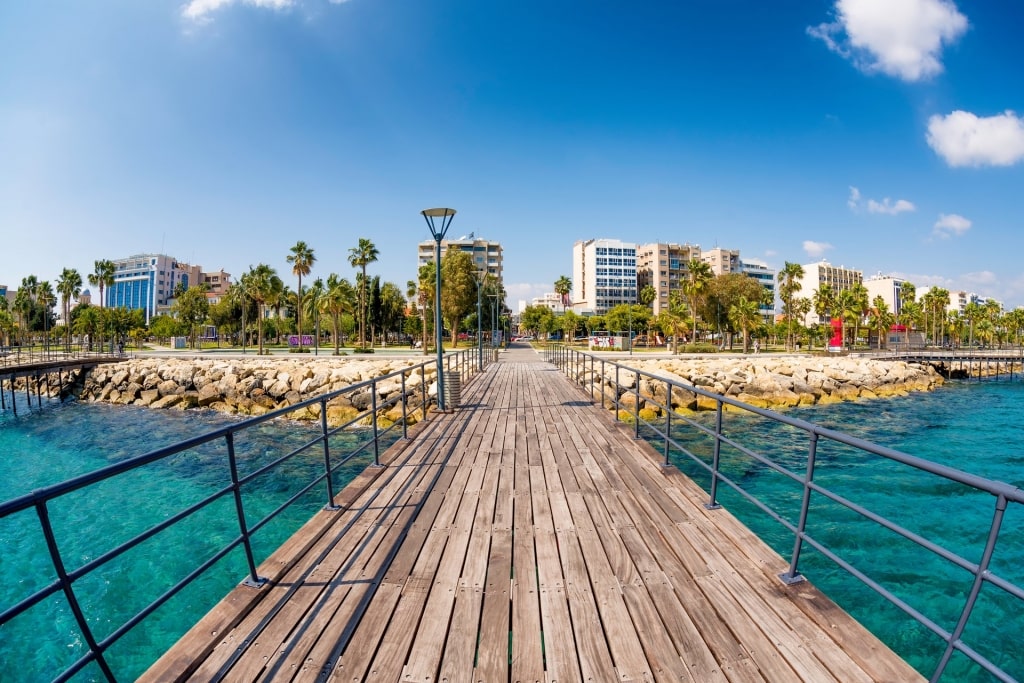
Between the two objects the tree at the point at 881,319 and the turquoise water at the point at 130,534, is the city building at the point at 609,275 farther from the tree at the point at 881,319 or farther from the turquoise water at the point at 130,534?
the turquoise water at the point at 130,534

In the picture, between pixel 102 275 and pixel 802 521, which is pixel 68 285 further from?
pixel 802 521

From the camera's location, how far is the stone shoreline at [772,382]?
2212 centimetres

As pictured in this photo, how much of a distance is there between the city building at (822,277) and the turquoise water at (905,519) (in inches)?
5189

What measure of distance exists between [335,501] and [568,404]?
7359mm

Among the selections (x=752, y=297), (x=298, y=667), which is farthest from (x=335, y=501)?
(x=752, y=297)

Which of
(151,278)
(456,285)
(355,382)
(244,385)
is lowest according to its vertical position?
(244,385)

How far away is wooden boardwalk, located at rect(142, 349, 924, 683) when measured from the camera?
2.54 m

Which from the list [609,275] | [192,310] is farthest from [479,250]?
[192,310]

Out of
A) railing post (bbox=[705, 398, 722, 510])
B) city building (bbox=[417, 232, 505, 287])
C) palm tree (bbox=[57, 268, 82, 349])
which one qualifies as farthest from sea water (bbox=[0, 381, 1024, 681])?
city building (bbox=[417, 232, 505, 287])

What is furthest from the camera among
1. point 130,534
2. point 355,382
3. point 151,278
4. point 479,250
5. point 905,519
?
point 151,278

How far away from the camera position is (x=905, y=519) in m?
9.68

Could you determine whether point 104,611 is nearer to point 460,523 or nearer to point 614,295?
point 460,523

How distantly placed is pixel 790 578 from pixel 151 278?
20899 centimetres

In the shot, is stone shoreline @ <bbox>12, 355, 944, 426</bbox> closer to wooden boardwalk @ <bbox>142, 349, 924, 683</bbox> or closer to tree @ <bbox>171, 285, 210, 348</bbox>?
wooden boardwalk @ <bbox>142, 349, 924, 683</bbox>
